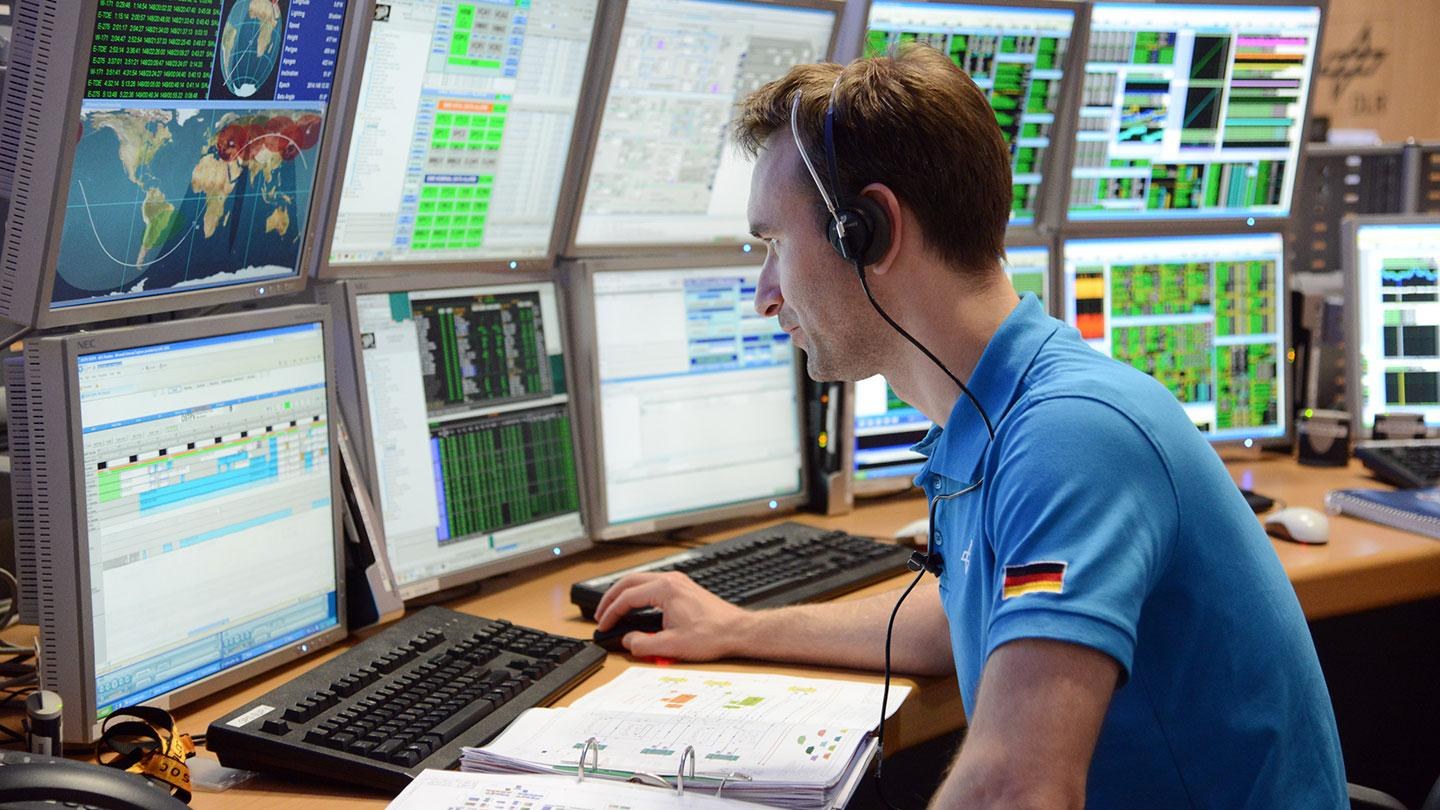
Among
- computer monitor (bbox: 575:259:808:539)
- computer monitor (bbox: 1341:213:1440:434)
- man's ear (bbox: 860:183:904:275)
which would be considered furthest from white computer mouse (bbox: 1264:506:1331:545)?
man's ear (bbox: 860:183:904:275)

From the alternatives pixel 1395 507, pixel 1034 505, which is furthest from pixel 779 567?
pixel 1395 507

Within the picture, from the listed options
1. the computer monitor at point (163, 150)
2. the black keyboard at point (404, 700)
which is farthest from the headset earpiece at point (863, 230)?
the computer monitor at point (163, 150)

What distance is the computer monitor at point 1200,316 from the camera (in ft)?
8.80

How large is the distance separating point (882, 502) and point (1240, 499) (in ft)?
4.25

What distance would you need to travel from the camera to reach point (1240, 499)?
127 cm

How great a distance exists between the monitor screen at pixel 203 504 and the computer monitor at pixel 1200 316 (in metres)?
1.54

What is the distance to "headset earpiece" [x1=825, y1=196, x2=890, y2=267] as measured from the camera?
1.31m

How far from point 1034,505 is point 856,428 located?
1.38m

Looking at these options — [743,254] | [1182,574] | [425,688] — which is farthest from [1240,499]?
[743,254]

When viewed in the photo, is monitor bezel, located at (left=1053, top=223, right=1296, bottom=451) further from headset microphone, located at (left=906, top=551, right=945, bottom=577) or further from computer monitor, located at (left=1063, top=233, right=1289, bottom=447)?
headset microphone, located at (left=906, top=551, right=945, bottom=577)

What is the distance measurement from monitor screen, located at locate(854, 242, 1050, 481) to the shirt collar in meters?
1.13

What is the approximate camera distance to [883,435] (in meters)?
2.52

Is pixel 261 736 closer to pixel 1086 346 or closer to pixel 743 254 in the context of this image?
pixel 1086 346

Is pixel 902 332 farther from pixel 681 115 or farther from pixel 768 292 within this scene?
pixel 681 115
